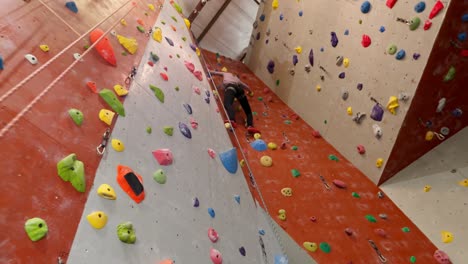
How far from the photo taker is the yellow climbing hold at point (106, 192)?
1209mm

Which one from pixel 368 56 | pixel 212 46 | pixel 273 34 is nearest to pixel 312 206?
pixel 368 56

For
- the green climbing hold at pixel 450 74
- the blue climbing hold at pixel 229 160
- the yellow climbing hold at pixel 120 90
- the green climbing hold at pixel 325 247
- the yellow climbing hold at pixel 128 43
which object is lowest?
the green climbing hold at pixel 325 247

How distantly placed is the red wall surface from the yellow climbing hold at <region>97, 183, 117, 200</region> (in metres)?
2.46

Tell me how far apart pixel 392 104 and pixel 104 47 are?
2310mm

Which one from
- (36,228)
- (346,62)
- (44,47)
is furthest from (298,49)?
(36,228)

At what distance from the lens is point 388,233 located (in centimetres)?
261

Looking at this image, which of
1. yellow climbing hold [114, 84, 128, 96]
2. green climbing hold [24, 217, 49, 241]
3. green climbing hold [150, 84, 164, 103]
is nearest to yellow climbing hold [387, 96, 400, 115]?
green climbing hold [150, 84, 164, 103]

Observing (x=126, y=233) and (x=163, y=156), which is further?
(x=163, y=156)

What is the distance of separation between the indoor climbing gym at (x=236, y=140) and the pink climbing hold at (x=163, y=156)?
1cm

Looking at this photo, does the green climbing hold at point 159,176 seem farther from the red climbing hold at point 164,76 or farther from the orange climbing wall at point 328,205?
the orange climbing wall at point 328,205

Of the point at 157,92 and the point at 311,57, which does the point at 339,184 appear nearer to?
the point at 311,57

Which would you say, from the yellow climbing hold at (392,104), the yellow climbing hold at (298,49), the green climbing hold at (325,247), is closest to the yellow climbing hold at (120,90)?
the green climbing hold at (325,247)

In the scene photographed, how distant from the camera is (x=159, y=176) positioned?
5.02 ft

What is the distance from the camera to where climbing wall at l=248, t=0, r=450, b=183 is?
9.09ft
